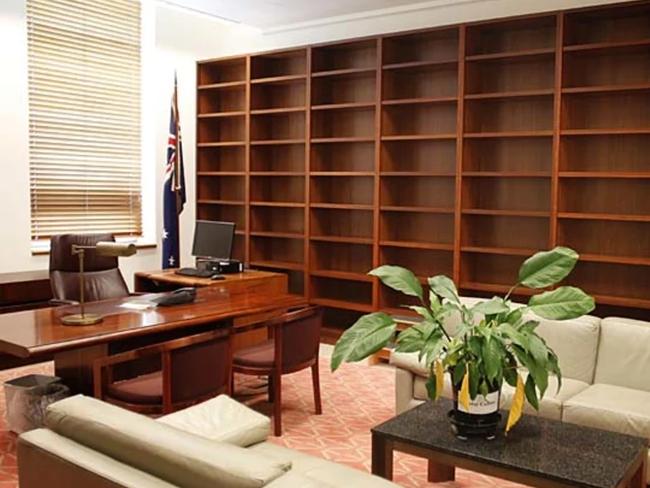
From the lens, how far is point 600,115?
4961 mm

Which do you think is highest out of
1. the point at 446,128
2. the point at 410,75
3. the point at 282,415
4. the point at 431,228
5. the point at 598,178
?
the point at 410,75

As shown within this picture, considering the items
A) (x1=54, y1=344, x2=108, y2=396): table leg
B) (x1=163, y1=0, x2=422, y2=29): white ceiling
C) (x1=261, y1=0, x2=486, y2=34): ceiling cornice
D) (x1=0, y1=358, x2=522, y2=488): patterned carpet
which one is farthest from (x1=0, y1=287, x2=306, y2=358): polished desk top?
(x1=261, y1=0, x2=486, y2=34): ceiling cornice

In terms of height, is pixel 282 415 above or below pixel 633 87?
below

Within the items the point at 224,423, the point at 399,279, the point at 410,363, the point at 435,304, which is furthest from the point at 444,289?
the point at 410,363

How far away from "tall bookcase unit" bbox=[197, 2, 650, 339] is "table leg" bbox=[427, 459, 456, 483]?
2.09 meters

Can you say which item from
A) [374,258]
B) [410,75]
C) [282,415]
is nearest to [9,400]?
[282,415]

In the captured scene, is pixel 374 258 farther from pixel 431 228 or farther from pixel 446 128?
pixel 446 128

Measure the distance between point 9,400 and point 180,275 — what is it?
75.5 inches

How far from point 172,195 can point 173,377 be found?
141 inches

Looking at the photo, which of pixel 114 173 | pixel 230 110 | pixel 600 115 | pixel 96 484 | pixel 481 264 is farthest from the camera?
pixel 230 110

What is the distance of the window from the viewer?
593cm

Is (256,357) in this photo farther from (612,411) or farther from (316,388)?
(612,411)

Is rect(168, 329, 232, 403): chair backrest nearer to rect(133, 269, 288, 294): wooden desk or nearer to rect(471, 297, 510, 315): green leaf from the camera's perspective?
rect(471, 297, 510, 315): green leaf

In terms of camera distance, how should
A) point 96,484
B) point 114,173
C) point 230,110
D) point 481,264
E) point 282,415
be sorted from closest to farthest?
point 96,484
point 282,415
point 481,264
point 114,173
point 230,110
